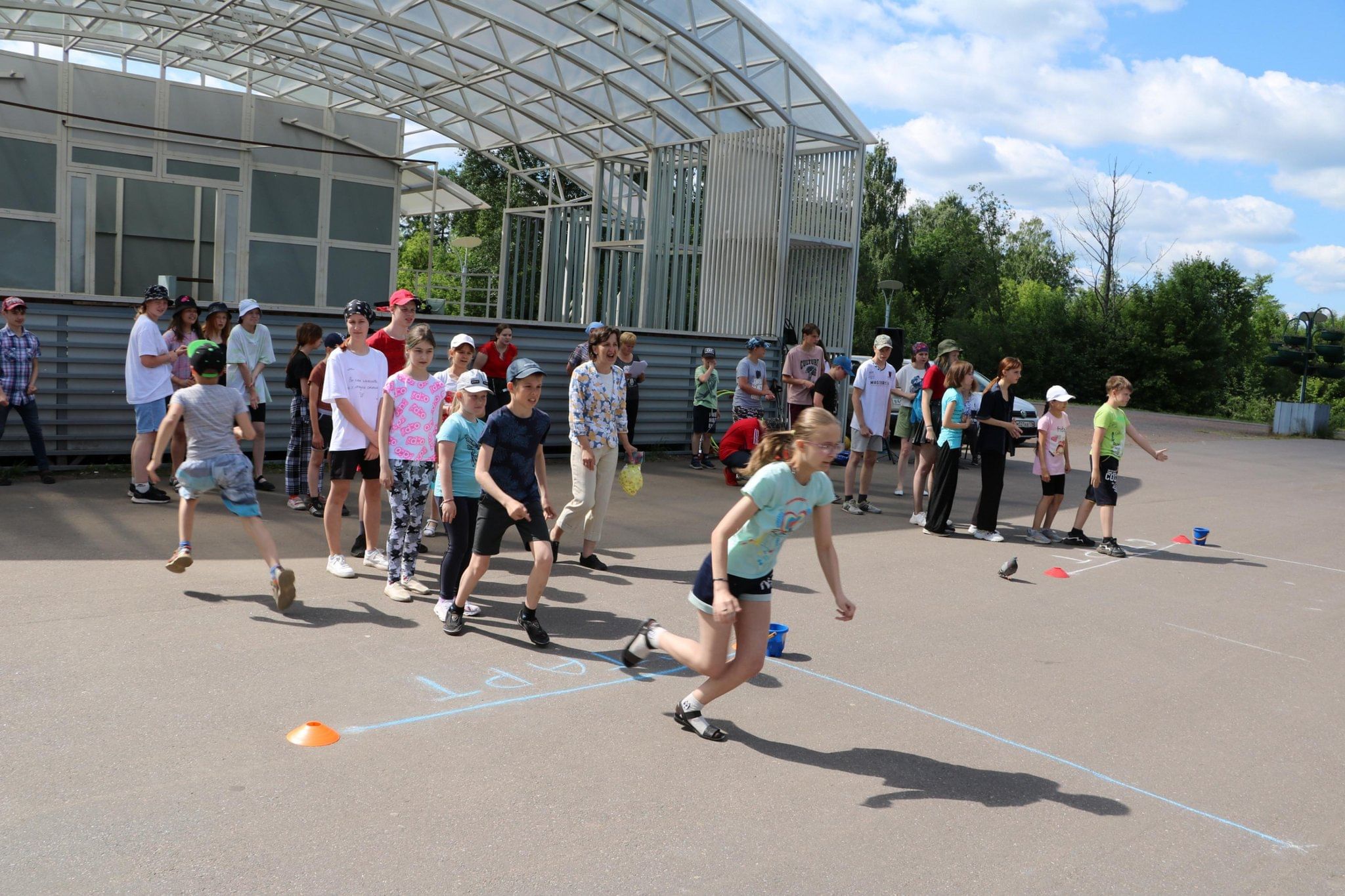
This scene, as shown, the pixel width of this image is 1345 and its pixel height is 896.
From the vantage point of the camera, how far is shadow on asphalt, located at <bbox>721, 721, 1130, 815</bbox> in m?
4.50

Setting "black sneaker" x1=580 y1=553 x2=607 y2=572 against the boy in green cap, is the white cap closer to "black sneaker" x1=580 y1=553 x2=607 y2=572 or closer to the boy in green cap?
the boy in green cap

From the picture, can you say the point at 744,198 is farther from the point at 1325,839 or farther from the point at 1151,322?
the point at 1151,322

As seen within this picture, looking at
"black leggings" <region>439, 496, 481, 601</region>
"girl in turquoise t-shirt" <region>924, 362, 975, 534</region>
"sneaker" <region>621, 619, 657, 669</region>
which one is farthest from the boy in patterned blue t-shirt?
"girl in turquoise t-shirt" <region>924, 362, 975, 534</region>

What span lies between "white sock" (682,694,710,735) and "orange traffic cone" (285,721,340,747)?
1.56m

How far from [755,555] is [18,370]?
8.25m

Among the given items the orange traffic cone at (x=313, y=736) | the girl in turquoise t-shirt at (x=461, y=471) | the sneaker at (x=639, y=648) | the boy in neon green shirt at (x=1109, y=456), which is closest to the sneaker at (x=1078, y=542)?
the boy in neon green shirt at (x=1109, y=456)

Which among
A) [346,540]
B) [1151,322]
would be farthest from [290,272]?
[1151,322]

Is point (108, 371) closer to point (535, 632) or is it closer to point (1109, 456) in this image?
point (535, 632)

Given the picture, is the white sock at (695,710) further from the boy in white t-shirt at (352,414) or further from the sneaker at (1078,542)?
the sneaker at (1078,542)

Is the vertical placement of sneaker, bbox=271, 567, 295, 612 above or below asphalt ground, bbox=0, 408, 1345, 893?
above

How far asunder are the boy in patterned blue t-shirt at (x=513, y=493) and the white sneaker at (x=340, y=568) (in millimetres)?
1509

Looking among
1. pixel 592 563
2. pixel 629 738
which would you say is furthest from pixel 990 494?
pixel 629 738

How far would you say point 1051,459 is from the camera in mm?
10836

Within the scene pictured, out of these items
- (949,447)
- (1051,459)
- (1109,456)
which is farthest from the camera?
(949,447)
